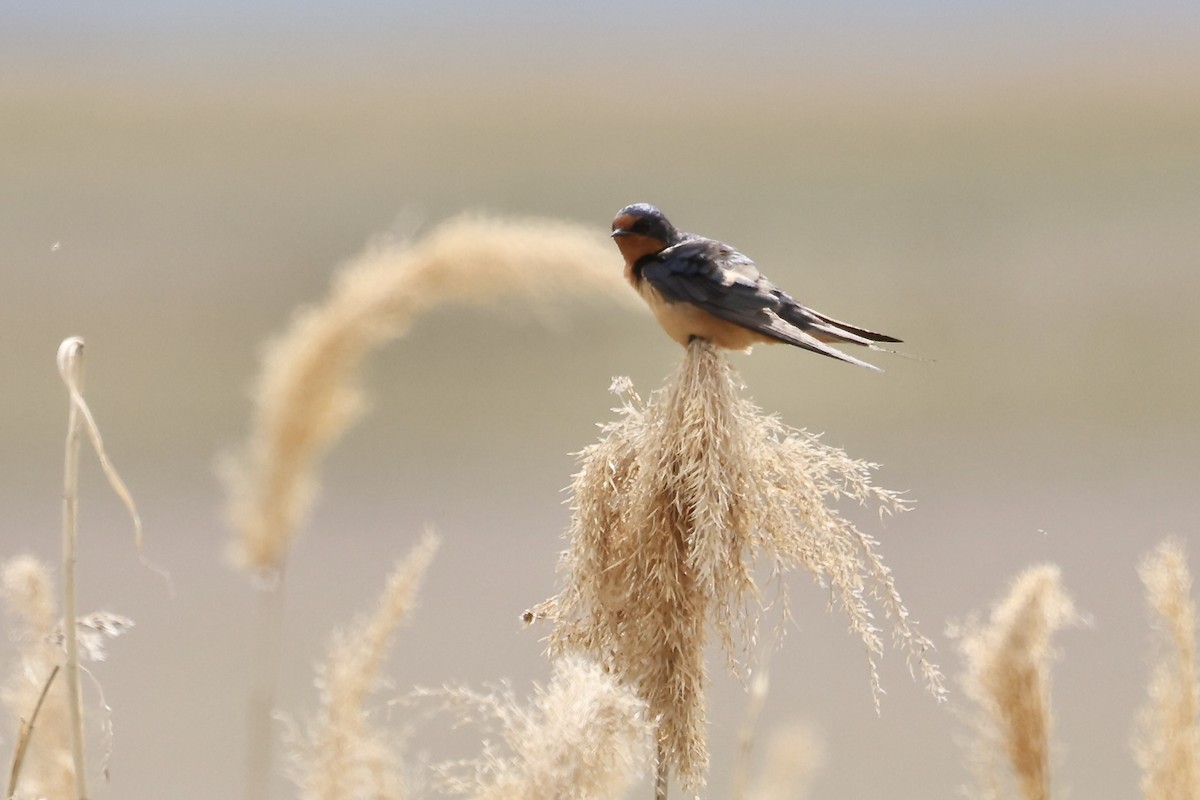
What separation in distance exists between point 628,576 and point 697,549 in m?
0.07

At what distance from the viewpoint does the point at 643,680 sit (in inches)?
42.0

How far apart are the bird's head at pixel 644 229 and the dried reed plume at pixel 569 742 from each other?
0.77 meters

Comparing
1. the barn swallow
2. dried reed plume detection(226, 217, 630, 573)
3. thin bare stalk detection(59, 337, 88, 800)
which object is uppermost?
the barn swallow

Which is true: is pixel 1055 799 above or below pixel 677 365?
below

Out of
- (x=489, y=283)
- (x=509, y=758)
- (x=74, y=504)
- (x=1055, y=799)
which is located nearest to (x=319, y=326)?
(x=489, y=283)

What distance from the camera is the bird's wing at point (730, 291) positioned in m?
1.30

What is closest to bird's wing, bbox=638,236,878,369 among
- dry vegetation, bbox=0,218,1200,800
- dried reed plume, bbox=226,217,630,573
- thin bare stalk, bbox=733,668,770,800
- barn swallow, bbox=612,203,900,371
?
barn swallow, bbox=612,203,900,371

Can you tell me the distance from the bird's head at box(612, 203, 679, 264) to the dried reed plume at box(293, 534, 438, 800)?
66cm

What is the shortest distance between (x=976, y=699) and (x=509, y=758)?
34 centimetres

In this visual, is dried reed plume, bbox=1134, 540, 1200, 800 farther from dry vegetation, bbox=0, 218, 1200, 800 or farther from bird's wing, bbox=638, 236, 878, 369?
bird's wing, bbox=638, 236, 878, 369

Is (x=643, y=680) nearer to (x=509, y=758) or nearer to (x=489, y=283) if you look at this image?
(x=509, y=758)

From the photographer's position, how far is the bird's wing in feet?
4.26

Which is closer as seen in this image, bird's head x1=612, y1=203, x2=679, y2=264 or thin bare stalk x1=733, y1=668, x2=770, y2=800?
thin bare stalk x1=733, y1=668, x2=770, y2=800

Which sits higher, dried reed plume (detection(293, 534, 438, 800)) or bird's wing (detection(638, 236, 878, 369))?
bird's wing (detection(638, 236, 878, 369))
